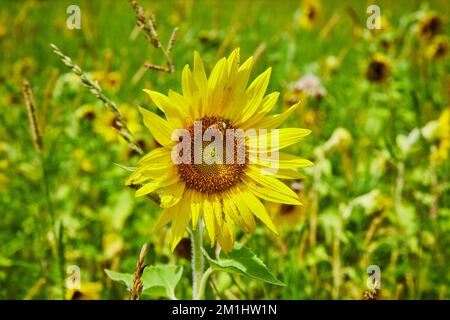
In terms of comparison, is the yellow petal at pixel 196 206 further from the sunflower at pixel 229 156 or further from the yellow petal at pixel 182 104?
the yellow petal at pixel 182 104

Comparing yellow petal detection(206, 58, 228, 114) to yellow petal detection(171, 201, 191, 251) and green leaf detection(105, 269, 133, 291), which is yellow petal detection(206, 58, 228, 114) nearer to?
yellow petal detection(171, 201, 191, 251)

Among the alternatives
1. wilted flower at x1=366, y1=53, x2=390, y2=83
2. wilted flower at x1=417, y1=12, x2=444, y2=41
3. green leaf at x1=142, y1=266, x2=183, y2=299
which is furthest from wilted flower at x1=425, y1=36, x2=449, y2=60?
green leaf at x1=142, y1=266, x2=183, y2=299

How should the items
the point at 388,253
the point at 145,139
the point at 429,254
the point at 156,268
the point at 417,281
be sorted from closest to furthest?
1. the point at 156,268
2. the point at 417,281
3. the point at 429,254
4. the point at 388,253
5. the point at 145,139

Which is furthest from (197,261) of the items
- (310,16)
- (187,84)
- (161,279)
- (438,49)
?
(310,16)
